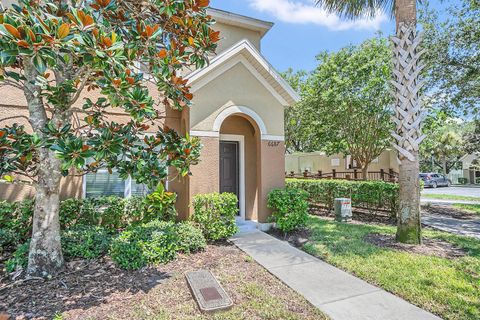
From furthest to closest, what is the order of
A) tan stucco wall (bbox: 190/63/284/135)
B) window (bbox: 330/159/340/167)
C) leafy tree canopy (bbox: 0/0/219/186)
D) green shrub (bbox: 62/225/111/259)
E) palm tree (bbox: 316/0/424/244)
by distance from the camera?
1. window (bbox: 330/159/340/167)
2. tan stucco wall (bbox: 190/63/284/135)
3. palm tree (bbox: 316/0/424/244)
4. green shrub (bbox: 62/225/111/259)
5. leafy tree canopy (bbox: 0/0/219/186)

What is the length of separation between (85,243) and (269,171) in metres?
5.54

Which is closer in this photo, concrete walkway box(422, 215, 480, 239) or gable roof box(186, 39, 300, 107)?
gable roof box(186, 39, 300, 107)

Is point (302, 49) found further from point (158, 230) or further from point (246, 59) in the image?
point (158, 230)

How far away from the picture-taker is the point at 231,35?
1165 centimetres

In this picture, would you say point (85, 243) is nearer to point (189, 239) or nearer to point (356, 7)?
point (189, 239)

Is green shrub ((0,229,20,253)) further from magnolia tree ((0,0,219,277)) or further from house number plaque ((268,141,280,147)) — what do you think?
house number plaque ((268,141,280,147))

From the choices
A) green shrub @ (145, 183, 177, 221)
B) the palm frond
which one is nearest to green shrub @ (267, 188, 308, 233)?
green shrub @ (145, 183, 177, 221)

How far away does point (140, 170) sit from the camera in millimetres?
4965

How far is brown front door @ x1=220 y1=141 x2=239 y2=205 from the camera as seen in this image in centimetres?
980

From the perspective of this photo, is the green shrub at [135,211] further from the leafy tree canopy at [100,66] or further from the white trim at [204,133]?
the leafy tree canopy at [100,66]

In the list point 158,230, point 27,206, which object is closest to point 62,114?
point 158,230

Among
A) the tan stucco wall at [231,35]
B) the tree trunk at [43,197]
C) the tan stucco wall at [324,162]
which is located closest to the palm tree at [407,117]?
the tan stucco wall at [231,35]

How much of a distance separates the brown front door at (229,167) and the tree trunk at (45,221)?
17.7ft

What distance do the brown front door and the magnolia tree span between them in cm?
396
